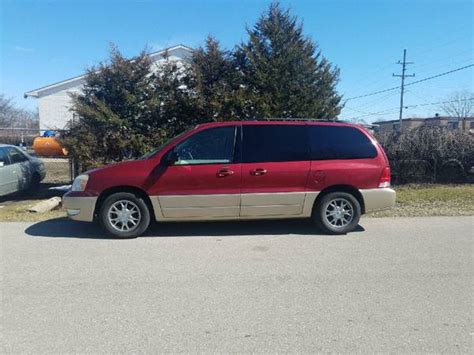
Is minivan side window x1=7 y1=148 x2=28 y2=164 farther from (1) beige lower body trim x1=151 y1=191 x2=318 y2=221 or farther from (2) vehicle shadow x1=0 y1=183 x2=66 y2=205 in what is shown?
(1) beige lower body trim x1=151 y1=191 x2=318 y2=221

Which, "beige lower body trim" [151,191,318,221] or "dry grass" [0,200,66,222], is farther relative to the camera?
"dry grass" [0,200,66,222]

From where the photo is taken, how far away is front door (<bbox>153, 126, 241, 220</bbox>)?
20.0 ft

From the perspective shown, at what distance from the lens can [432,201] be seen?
8.97 m

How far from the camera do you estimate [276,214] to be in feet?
20.8

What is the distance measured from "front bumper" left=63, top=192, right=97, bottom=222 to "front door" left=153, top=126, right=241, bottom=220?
997 mm

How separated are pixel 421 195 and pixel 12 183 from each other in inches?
397

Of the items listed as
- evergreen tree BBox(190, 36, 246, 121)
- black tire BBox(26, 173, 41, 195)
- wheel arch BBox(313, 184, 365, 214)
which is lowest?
black tire BBox(26, 173, 41, 195)

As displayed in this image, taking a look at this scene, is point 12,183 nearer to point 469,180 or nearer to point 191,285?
point 191,285

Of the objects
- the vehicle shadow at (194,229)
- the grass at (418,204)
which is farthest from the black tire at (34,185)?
the vehicle shadow at (194,229)

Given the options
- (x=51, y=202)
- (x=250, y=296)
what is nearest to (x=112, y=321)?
(x=250, y=296)

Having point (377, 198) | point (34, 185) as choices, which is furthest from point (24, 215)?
point (377, 198)

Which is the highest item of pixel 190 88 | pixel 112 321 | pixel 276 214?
pixel 190 88

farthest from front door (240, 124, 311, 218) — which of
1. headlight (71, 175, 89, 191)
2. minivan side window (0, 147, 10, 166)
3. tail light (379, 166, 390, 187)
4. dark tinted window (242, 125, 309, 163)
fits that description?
minivan side window (0, 147, 10, 166)

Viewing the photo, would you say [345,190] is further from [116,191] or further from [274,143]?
[116,191]
